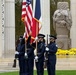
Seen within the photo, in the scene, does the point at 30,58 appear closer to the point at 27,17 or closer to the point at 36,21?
the point at 36,21

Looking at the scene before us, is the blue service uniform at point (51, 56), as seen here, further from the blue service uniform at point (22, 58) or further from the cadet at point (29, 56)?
the blue service uniform at point (22, 58)

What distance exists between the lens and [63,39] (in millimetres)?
38750

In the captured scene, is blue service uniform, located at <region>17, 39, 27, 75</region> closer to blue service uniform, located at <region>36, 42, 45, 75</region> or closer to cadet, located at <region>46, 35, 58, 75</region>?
blue service uniform, located at <region>36, 42, 45, 75</region>

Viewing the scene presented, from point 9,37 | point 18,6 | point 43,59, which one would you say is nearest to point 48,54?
point 43,59

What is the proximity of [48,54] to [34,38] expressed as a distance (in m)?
2.03

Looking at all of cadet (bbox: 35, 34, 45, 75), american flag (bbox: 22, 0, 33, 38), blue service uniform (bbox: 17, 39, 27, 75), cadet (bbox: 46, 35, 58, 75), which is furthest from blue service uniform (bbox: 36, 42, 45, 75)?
american flag (bbox: 22, 0, 33, 38)

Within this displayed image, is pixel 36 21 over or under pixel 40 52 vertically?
over

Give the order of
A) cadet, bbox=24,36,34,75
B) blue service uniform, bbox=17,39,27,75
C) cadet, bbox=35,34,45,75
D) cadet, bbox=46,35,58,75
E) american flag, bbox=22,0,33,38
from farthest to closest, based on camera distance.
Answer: cadet, bbox=46,35,58,75 → cadet, bbox=35,34,45,75 → blue service uniform, bbox=17,39,27,75 → cadet, bbox=24,36,34,75 → american flag, bbox=22,0,33,38

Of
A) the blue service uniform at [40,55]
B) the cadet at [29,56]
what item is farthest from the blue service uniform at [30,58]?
the blue service uniform at [40,55]

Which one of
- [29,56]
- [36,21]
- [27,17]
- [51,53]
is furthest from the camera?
[51,53]

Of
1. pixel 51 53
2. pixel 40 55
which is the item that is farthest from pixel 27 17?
pixel 51 53

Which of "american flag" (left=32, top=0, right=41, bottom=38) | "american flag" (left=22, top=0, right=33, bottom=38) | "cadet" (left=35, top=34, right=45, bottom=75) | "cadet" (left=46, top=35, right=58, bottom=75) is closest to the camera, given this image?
"american flag" (left=22, top=0, right=33, bottom=38)

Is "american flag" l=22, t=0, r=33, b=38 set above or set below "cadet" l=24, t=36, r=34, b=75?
above

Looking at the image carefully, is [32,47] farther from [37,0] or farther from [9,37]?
[9,37]
